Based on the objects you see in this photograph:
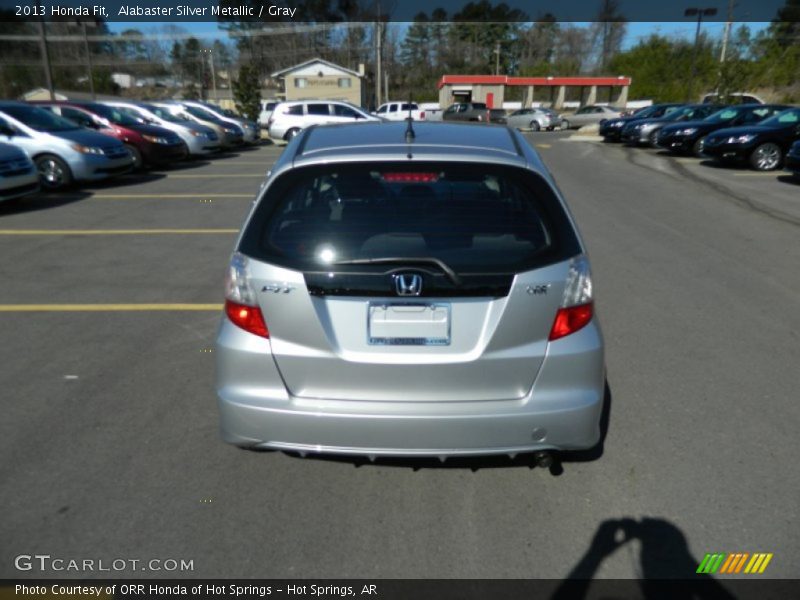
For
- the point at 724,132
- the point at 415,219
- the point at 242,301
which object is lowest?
the point at 242,301

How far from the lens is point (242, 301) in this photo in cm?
282

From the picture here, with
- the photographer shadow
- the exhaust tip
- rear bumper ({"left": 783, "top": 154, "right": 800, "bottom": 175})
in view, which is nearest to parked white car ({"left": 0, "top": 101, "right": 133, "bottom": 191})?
the exhaust tip

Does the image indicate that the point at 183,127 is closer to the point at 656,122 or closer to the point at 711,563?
the point at 656,122

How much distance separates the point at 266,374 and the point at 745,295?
207 inches

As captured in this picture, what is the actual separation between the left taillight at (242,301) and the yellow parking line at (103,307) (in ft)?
9.70

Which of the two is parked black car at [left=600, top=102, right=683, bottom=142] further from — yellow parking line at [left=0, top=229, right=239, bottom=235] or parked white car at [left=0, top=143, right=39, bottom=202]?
parked white car at [left=0, top=143, right=39, bottom=202]

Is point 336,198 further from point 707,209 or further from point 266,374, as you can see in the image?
point 707,209

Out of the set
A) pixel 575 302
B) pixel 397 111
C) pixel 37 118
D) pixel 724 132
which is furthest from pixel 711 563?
pixel 397 111

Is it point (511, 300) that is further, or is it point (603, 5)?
point (603, 5)

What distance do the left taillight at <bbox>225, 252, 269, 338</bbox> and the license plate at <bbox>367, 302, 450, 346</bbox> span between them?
494 millimetres

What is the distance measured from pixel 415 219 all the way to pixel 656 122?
77.5 ft

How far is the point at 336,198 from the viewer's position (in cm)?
300

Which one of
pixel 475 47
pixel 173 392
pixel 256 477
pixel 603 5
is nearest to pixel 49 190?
pixel 173 392

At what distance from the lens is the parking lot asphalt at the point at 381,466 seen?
9.05 feet
